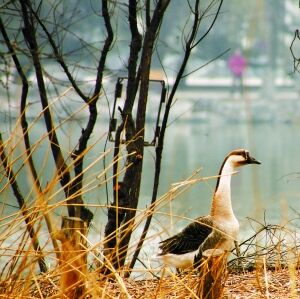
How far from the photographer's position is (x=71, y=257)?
6.18 ft

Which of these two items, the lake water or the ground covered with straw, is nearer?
the ground covered with straw

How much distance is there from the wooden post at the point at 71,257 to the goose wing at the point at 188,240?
1.41m

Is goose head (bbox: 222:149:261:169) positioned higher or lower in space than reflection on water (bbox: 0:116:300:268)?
higher

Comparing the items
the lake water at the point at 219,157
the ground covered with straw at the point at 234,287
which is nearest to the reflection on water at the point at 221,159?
the lake water at the point at 219,157

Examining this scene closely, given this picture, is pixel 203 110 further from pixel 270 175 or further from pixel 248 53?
pixel 248 53

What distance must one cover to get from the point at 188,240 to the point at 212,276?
54.1 inches

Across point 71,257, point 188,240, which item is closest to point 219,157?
point 188,240

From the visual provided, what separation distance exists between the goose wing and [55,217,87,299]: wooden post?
1415 millimetres

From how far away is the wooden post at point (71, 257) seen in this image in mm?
1842

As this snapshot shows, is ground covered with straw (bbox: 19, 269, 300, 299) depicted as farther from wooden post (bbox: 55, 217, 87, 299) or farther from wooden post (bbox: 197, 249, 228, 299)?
wooden post (bbox: 55, 217, 87, 299)

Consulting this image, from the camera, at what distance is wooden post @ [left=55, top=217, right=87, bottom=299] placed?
1842mm

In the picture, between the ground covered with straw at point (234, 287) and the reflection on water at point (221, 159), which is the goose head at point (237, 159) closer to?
the ground covered with straw at point (234, 287)

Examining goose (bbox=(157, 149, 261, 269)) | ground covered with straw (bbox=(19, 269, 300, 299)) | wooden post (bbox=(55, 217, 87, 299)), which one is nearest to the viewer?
wooden post (bbox=(55, 217, 87, 299))

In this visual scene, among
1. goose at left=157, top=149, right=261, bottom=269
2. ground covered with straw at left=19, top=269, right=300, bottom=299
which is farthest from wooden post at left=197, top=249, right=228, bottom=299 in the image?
goose at left=157, top=149, right=261, bottom=269
